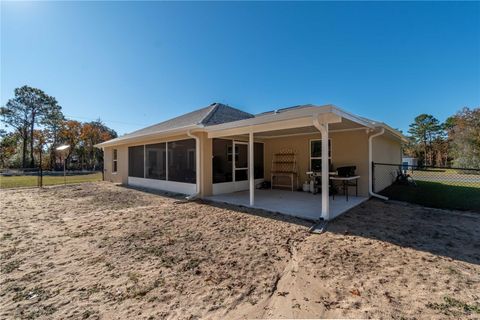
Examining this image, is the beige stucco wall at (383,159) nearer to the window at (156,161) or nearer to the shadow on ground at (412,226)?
the shadow on ground at (412,226)

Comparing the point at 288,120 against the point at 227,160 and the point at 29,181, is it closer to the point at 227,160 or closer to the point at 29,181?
the point at 227,160

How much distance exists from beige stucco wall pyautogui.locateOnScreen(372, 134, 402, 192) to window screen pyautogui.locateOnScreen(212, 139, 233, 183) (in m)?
4.98

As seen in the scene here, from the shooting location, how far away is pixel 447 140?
1053 inches

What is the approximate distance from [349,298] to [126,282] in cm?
233

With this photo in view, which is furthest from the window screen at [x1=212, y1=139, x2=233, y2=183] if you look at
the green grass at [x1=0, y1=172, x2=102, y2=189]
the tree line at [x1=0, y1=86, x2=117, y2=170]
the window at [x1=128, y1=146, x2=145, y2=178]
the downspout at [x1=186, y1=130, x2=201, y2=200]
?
the tree line at [x1=0, y1=86, x2=117, y2=170]

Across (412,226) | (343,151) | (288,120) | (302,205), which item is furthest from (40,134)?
(412,226)

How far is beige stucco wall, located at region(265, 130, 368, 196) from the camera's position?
6.88m

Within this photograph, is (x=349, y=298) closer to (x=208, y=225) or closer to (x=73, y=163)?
(x=208, y=225)

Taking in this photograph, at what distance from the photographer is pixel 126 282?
236 centimetres

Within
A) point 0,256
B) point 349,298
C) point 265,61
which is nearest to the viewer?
point 349,298

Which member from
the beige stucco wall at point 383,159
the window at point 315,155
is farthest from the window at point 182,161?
the beige stucco wall at point 383,159

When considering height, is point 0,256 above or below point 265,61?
below

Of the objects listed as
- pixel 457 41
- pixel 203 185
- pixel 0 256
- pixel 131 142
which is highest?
pixel 457 41

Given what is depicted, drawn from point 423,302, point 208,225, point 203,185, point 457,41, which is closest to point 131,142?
point 203,185
